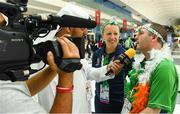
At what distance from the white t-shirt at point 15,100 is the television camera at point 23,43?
0.18 feet

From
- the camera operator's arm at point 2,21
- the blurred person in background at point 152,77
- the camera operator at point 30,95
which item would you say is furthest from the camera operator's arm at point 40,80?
the blurred person in background at point 152,77

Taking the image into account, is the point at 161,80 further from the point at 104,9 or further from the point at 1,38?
the point at 104,9

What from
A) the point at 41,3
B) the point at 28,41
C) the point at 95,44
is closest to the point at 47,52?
the point at 28,41

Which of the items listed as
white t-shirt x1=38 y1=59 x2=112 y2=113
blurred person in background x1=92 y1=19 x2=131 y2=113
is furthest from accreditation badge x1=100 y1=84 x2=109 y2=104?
white t-shirt x1=38 y1=59 x2=112 y2=113

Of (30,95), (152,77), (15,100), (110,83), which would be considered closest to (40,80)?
(30,95)

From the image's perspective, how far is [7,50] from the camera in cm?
86

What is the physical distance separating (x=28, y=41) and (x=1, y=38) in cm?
11

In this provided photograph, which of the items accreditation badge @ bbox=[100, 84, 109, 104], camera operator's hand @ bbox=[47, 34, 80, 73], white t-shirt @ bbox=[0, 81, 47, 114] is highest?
camera operator's hand @ bbox=[47, 34, 80, 73]

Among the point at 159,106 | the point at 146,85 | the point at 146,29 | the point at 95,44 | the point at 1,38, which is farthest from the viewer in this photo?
the point at 95,44

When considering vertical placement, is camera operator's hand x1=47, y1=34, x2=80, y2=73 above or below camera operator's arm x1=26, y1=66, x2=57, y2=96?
above

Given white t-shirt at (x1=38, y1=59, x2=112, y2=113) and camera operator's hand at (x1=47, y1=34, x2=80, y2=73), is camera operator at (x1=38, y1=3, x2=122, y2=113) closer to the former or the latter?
white t-shirt at (x1=38, y1=59, x2=112, y2=113)

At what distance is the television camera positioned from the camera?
874 millimetres

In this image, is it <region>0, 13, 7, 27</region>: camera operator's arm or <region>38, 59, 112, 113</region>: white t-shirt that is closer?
<region>0, 13, 7, 27</region>: camera operator's arm

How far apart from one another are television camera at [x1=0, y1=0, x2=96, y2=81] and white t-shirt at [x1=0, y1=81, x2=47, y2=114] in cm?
5
